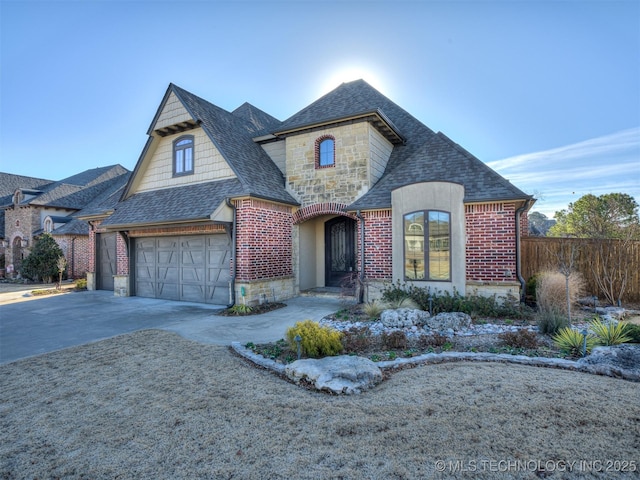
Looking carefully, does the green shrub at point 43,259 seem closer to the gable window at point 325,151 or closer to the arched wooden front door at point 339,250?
the arched wooden front door at point 339,250

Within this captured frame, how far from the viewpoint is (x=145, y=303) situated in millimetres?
11547

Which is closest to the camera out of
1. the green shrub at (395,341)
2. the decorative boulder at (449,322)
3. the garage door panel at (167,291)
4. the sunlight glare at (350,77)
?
the green shrub at (395,341)

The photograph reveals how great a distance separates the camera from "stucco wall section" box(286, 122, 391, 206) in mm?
11227

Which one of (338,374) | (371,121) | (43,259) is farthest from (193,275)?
(43,259)

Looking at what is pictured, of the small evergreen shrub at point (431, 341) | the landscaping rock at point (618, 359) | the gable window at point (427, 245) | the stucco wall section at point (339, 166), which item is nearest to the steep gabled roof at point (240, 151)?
the stucco wall section at point (339, 166)

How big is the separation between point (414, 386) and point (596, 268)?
382 inches

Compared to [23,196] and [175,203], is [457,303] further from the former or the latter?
[23,196]

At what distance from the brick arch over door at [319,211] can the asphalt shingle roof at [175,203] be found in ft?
8.62

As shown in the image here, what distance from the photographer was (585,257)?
33.4 ft

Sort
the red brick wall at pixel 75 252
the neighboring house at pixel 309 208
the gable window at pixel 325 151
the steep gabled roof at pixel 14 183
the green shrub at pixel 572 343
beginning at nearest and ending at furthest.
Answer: the green shrub at pixel 572 343
the neighboring house at pixel 309 208
the gable window at pixel 325 151
the red brick wall at pixel 75 252
the steep gabled roof at pixel 14 183

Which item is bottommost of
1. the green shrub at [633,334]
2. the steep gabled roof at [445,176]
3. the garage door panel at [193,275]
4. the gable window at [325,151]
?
the green shrub at [633,334]

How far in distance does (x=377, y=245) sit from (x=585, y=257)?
6.53 metres

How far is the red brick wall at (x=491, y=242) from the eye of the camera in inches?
341

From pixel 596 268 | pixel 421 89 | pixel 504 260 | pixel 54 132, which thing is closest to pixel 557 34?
pixel 421 89
